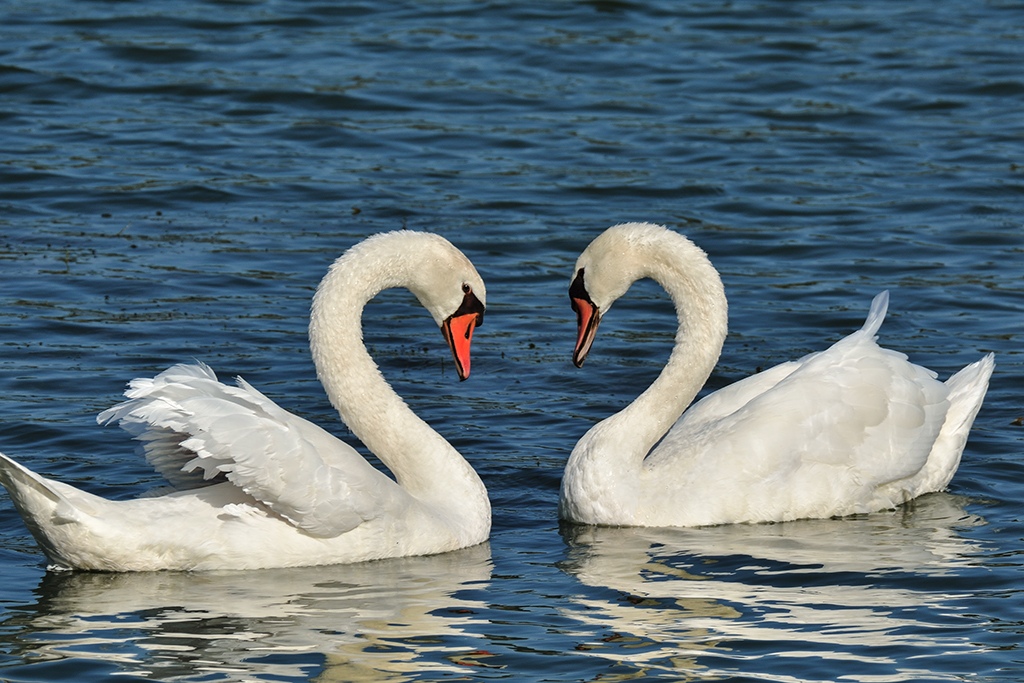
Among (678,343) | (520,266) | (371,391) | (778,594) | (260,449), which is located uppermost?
(520,266)

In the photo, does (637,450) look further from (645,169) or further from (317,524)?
(645,169)

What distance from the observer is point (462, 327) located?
885cm

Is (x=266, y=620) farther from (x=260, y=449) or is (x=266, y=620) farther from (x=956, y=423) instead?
(x=956, y=423)

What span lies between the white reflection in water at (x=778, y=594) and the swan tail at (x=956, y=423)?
0.84 feet

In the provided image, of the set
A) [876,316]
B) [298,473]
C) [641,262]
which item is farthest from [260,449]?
[876,316]

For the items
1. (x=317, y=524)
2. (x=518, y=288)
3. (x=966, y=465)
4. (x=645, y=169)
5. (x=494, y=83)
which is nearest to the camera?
(x=317, y=524)

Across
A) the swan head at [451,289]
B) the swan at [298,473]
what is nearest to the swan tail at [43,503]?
the swan at [298,473]

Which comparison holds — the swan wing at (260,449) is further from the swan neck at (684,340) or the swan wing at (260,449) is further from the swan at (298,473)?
the swan neck at (684,340)

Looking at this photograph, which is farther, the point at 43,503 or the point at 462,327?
the point at 462,327

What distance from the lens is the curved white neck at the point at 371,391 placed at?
8.45 metres

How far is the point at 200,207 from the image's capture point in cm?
1571

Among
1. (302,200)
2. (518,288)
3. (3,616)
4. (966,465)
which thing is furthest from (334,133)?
(3,616)

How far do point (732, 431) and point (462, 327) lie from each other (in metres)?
1.53

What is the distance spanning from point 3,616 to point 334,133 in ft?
38.5
